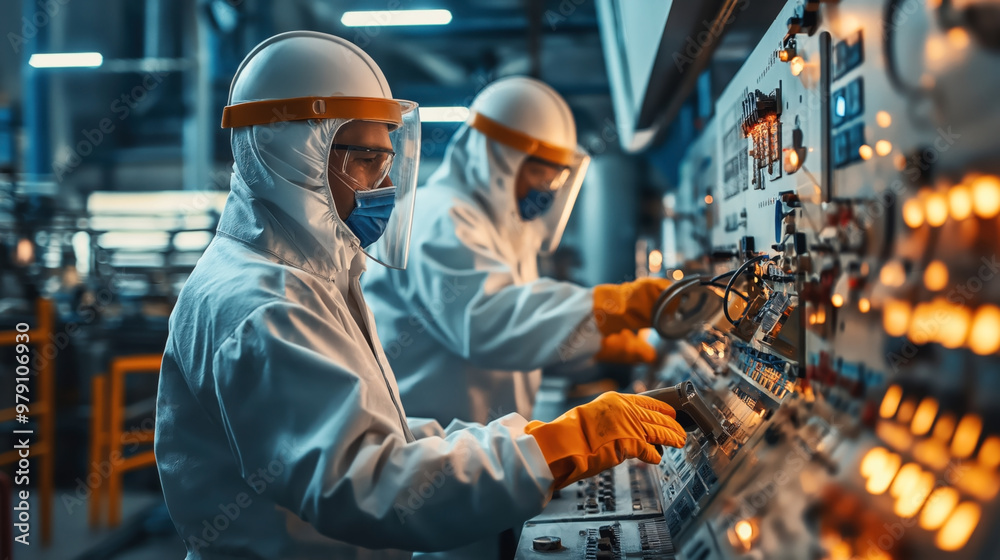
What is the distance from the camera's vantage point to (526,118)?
2039 mm

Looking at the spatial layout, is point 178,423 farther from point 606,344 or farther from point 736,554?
point 606,344

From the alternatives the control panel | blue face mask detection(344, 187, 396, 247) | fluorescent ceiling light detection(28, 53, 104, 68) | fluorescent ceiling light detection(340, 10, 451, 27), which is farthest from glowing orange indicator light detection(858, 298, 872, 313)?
fluorescent ceiling light detection(28, 53, 104, 68)

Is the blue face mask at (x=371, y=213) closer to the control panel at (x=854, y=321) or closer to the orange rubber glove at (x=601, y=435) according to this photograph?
the orange rubber glove at (x=601, y=435)

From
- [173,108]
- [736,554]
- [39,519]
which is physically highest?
[173,108]

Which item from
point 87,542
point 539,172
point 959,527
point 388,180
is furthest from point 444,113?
point 959,527

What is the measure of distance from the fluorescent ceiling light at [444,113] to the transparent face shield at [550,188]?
8.90 ft

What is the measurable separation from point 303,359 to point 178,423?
304mm

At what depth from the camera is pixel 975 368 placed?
0.60 metres

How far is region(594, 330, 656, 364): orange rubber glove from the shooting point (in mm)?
2256

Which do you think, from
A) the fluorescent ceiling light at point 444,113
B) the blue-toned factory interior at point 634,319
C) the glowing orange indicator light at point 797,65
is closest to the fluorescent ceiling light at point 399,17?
the fluorescent ceiling light at point 444,113

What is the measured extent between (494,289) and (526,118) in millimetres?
607

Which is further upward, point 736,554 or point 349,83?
point 349,83

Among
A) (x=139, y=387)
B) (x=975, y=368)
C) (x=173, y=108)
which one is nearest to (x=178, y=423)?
(x=975, y=368)

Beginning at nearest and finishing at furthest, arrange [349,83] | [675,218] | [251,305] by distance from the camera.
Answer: [251,305]
[349,83]
[675,218]
